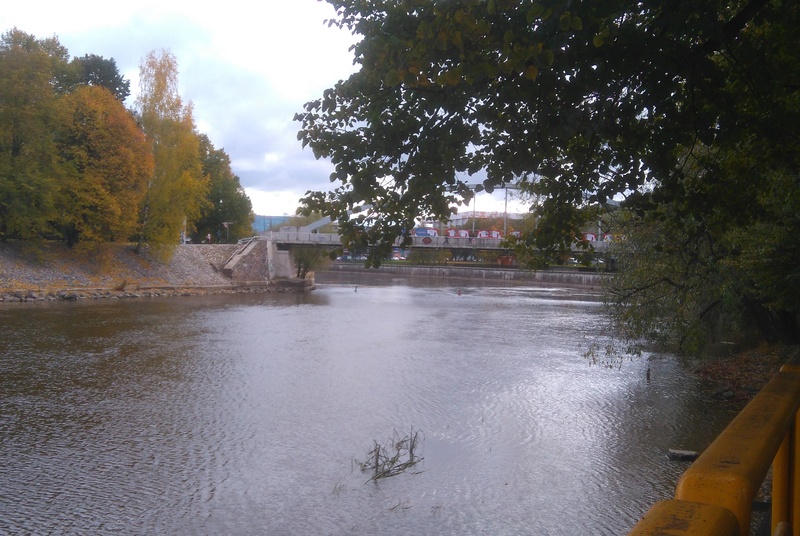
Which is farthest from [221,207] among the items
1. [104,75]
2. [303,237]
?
[104,75]

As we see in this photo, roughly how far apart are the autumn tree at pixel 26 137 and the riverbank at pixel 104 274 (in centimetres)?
129

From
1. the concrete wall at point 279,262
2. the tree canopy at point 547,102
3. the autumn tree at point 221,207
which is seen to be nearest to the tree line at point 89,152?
the concrete wall at point 279,262

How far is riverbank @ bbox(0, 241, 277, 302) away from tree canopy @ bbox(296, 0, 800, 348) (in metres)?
24.7

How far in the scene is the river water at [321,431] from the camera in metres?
7.42

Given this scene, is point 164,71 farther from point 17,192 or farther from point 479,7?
point 479,7

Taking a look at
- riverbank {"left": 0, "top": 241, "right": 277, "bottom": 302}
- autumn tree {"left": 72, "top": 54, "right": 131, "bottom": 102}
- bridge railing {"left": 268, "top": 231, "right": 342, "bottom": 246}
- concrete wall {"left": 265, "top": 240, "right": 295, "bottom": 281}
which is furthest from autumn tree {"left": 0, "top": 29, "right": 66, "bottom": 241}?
bridge railing {"left": 268, "top": 231, "right": 342, "bottom": 246}

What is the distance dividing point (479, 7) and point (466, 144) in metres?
0.97

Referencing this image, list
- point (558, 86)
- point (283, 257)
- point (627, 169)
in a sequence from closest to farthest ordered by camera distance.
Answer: point (558, 86)
point (627, 169)
point (283, 257)

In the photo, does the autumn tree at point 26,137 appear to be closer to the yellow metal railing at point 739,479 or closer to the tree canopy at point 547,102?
the tree canopy at point 547,102

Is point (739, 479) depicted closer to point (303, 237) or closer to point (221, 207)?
point (303, 237)

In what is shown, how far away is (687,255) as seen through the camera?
11.8 meters

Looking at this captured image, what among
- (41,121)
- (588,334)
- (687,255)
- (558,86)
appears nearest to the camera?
(558,86)

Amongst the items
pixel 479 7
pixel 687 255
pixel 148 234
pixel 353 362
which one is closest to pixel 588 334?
pixel 353 362

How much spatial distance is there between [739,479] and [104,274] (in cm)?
3283
